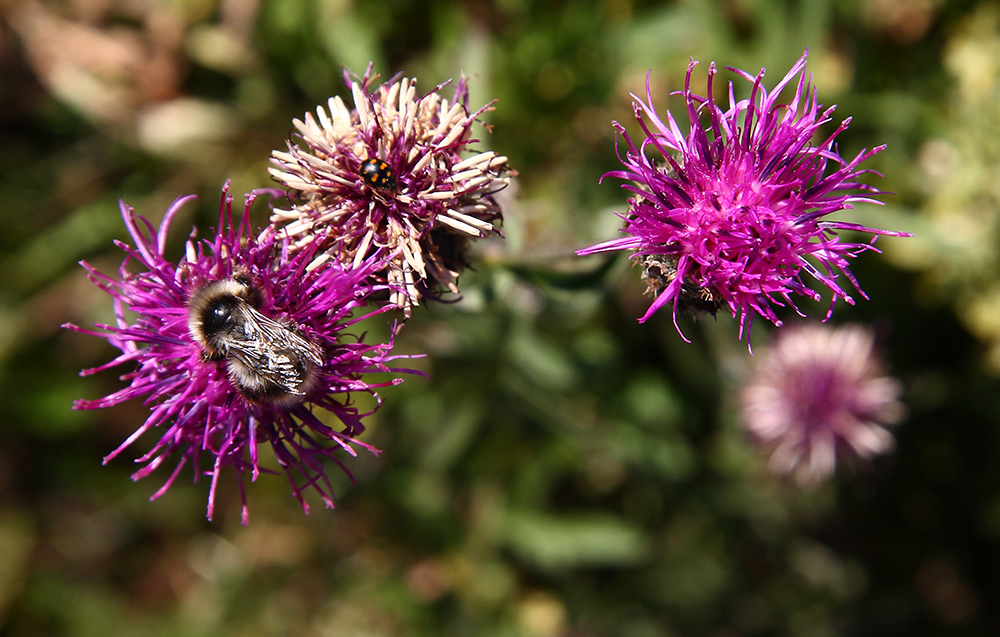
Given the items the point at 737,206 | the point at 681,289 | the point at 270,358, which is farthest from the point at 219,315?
the point at 737,206

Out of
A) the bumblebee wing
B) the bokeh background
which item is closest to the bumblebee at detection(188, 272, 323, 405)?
the bumblebee wing

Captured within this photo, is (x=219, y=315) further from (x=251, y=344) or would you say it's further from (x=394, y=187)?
(x=394, y=187)

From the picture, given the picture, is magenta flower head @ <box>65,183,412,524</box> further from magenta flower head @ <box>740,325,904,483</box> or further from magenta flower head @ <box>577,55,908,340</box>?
magenta flower head @ <box>740,325,904,483</box>

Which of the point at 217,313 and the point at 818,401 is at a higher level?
the point at 818,401

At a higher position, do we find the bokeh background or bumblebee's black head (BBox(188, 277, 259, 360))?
the bokeh background

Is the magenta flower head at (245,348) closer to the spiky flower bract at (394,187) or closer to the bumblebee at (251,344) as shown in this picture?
the bumblebee at (251,344)

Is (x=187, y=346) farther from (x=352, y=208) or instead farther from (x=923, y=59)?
(x=923, y=59)
